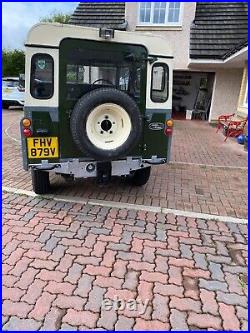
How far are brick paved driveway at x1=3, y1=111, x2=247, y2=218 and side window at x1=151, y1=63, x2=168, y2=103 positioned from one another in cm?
166

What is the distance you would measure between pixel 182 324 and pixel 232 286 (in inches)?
31.2

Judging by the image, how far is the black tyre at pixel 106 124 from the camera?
4004 mm

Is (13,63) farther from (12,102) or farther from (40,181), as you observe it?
(40,181)

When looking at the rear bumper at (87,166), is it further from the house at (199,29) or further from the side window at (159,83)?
the house at (199,29)

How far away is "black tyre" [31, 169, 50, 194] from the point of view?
4.70m

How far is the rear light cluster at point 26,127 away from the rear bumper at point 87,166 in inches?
17.4

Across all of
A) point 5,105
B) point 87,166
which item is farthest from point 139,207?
point 5,105

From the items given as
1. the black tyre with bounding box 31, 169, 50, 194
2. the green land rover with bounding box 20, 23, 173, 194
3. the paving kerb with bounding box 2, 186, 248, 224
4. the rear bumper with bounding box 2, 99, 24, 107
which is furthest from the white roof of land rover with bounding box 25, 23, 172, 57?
the rear bumper with bounding box 2, 99, 24, 107

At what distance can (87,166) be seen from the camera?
4.44m

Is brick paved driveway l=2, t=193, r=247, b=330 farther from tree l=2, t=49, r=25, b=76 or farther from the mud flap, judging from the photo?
tree l=2, t=49, r=25, b=76

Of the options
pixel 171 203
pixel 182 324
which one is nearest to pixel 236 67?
pixel 171 203

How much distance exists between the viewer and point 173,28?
47.1 feet

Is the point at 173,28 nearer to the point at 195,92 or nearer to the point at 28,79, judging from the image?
the point at 195,92

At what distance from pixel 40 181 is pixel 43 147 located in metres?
0.79
